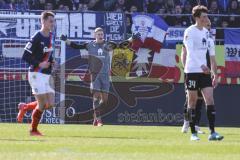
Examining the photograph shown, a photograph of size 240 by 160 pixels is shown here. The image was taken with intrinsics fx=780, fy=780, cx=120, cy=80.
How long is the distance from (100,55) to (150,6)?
8.10 m

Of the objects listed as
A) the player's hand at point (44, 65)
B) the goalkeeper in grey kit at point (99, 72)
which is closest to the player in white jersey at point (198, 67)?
the player's hand at point (44, 65)

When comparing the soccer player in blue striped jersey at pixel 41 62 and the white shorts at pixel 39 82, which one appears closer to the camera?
the soccer player in blue striped jersey at pixel 41 62

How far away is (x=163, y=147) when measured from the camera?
12.2 m

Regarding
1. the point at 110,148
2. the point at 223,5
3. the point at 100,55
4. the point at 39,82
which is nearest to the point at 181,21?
the point at 223,5

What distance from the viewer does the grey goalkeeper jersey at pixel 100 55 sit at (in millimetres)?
20469

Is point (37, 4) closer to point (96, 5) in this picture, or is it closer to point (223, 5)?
point (96, 5)

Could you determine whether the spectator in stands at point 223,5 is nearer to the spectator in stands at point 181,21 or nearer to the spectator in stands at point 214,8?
the spectator in stands at point 214,8

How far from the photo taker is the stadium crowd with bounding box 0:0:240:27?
26500 mm

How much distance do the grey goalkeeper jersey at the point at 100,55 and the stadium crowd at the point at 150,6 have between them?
5.37 metres

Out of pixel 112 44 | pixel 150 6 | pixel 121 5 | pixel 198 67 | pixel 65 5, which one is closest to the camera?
pixel 198 67

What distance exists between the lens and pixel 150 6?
1115 inches

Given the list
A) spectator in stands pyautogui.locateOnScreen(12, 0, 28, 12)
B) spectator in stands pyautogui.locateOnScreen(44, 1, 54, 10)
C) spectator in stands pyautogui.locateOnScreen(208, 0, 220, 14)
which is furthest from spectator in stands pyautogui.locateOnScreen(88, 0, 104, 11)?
spectator in stands pyautogui.locateOnScreen(208, 0, 220, 14)

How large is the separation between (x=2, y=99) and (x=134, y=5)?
7.03m

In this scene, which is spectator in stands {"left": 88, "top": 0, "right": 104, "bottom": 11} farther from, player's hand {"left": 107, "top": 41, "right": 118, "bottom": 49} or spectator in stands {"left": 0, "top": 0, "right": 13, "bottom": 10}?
player's hand {"left": 107, "top": 41, "right": 118, "bottom": 49}
